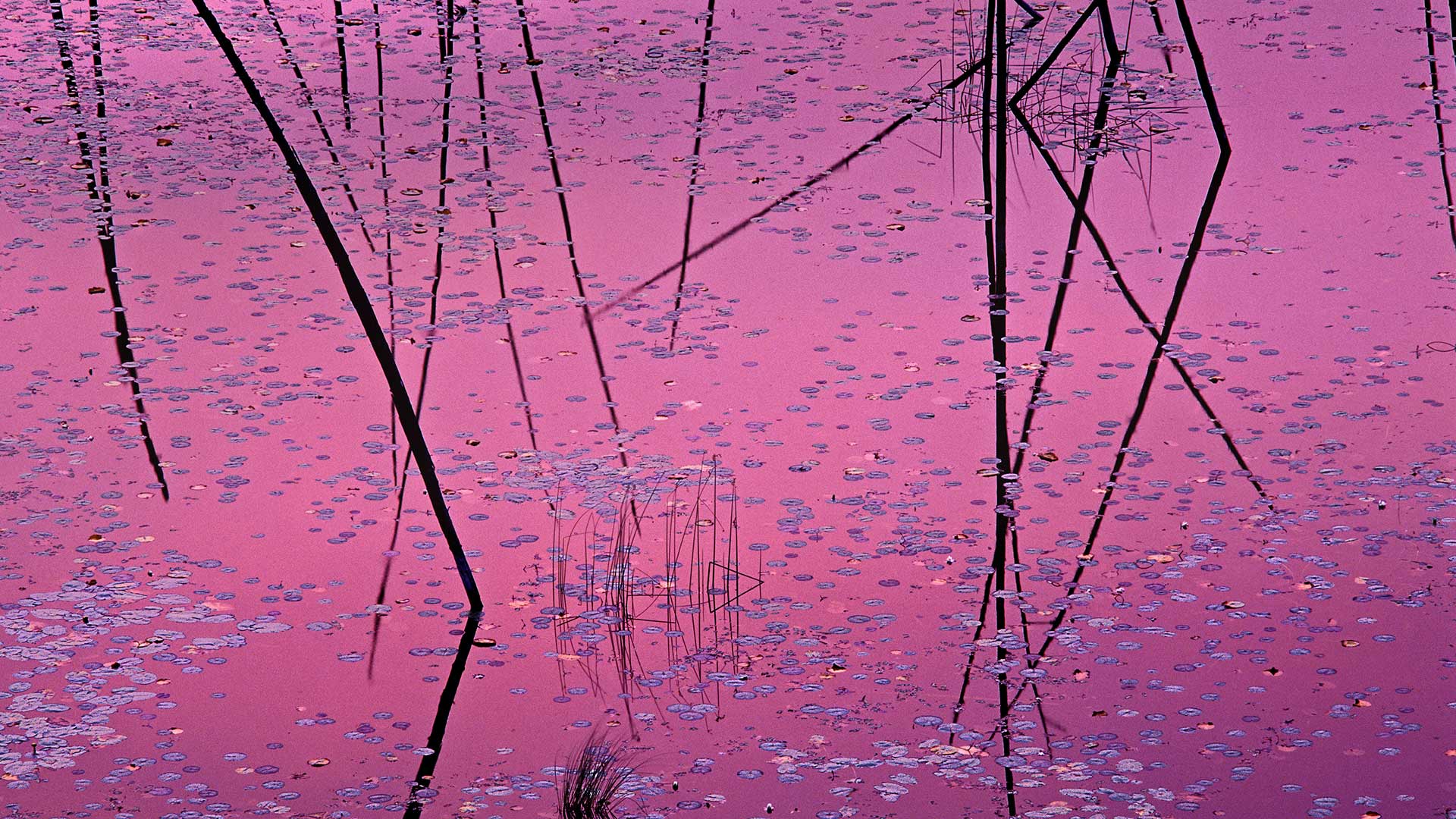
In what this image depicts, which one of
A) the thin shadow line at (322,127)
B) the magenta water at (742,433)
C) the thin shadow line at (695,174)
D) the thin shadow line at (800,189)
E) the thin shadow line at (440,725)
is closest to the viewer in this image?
the thin shadow line at (440,725)

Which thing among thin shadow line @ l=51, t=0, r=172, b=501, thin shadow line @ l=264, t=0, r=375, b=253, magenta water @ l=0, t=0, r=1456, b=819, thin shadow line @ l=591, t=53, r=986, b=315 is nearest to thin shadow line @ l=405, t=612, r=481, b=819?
magenta water @ l=0, t=0, r=1456, b=819

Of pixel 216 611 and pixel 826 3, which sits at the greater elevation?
pixel 826 3

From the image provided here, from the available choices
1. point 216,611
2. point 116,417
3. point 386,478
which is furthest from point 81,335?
point 216,611

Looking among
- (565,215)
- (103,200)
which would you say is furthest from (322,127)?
(565,215)

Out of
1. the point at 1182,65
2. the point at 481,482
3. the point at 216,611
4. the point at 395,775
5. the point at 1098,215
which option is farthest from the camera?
the point at 1182,65

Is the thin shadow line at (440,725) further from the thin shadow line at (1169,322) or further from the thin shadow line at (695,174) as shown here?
the thin shadow line at (695,174)

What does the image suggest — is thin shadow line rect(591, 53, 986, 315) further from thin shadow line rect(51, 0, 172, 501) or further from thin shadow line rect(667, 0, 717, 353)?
thin shadow line rect(51, 0, 172, 501)

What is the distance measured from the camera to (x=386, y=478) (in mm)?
3855

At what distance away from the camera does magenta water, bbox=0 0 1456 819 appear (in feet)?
9.53

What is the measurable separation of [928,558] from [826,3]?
4711 millimetres

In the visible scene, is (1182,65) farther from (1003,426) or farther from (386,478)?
(386,478)

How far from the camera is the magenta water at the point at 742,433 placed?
114 inches

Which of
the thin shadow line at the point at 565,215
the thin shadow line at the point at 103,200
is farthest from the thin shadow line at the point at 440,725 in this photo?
the thin shadow line at the point at 103,200

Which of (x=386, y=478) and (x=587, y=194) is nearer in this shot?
(x=386, y=478)
